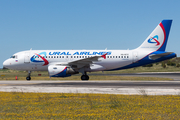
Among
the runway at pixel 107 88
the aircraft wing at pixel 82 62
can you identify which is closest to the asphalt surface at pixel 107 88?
the runway at pixel 107 88

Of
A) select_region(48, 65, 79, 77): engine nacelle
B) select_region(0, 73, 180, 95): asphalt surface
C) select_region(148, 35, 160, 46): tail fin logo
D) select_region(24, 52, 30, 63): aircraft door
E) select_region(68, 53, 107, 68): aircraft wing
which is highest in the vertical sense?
select_region(148, 35, 160, 46): tail fin logo

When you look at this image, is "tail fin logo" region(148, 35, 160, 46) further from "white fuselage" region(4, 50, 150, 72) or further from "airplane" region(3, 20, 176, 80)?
"white fuselage" region(4, 50, 150, 72)

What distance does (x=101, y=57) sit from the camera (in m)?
31.5

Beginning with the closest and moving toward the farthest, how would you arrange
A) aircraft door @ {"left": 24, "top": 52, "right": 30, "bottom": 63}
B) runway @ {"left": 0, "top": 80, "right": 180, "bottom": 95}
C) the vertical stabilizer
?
1. runway @ {"left": 0, "top": 80, "right": 180, "bottom": 95}
2. aircraft door @ {"left": 24, "top": 52, "right": 30, "bottom": 63}
3. the vertical stabilizer

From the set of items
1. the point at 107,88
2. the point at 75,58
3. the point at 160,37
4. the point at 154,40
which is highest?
the point at 160,37

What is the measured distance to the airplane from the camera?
31.8 m

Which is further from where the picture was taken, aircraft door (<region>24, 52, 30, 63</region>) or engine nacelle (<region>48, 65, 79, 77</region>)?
aircraft door (<region>24, 52, 30, 63</region>)

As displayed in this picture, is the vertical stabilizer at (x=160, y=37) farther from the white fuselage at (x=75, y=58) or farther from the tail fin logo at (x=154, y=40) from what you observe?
the white fuselage at (x=75, y=58)

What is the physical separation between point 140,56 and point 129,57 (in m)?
1.59

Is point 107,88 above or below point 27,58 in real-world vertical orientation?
below

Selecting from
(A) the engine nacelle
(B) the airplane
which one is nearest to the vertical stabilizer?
(B) the airplane

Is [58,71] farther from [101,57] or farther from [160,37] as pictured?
[160,37]

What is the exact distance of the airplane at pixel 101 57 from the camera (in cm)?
3181

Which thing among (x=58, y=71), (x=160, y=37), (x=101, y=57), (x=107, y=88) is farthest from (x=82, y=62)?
(x=160, y=37)
